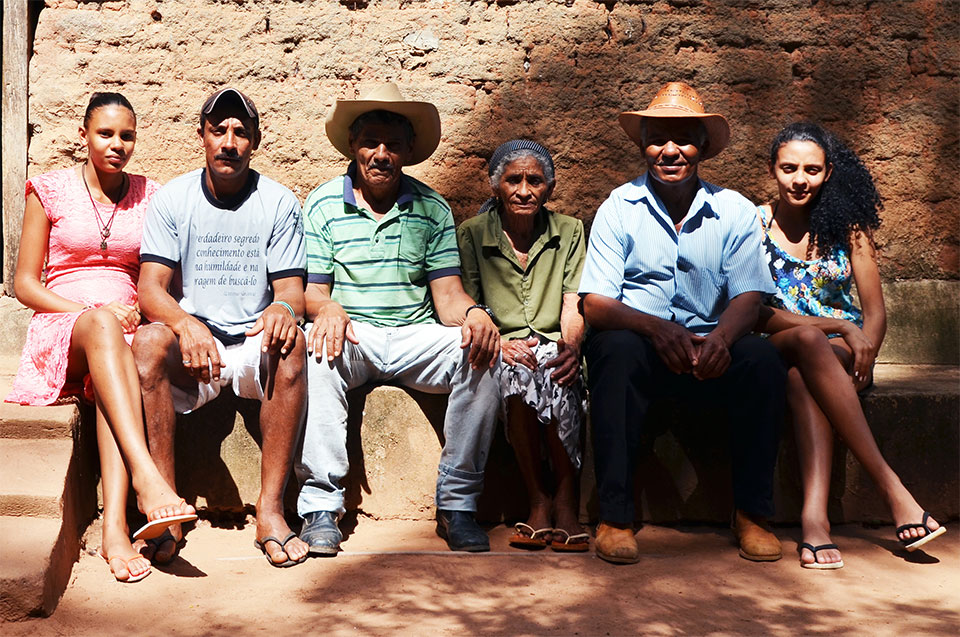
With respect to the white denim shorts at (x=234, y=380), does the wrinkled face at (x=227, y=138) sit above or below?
above

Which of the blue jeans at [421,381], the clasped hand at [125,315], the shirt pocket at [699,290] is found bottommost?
the blue jeans at [421,381]

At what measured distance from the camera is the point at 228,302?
13.7 ft

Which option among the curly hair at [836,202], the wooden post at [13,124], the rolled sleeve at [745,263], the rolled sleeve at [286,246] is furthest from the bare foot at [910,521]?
the wooden post at [13,124]

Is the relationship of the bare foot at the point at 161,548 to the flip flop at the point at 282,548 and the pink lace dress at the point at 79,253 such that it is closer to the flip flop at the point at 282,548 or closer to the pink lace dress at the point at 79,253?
the flip flop at the point at 282,548

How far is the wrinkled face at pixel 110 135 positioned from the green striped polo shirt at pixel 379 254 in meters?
0.77

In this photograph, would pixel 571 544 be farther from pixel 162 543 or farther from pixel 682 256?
pixel 162 543

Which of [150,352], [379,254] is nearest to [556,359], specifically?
[379,254]

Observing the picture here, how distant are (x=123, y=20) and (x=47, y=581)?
304 centimetres

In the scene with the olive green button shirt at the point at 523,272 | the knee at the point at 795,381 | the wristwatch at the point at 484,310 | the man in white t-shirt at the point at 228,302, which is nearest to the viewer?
the man in white t-shirt at the point at 228,302

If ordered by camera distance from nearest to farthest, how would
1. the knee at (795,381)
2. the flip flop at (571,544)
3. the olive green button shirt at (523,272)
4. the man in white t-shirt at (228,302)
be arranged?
the man in white t-shirt at (228,302), the flip flop at (571,544), the knee at (795,381), the olive green button shirt at (523,272)

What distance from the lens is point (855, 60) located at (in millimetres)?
5344

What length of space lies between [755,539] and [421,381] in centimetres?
142

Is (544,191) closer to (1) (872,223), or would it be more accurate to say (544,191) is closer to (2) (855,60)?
(1) (872,223)

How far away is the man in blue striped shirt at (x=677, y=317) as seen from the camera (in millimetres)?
3917
